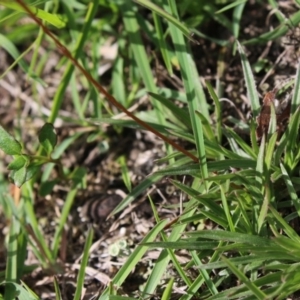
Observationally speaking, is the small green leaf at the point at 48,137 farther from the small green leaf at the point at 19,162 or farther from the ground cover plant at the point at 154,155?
the small green leaf at the point at 19,162

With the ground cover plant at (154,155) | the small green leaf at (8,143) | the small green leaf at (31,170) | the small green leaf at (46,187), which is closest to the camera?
the ground cover plant at (154,155)

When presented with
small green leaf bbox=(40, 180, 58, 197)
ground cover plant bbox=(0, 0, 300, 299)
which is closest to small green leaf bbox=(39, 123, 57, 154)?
ground cover plant bbox=(0, 0, 300, 299)

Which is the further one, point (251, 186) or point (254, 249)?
point (251, 186)

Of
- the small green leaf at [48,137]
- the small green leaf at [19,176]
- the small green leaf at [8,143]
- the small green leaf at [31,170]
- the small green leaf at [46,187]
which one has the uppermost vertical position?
the small green leaf at [8,143]

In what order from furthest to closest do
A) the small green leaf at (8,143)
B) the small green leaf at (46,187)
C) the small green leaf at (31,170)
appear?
1. the small green leaf at (46,187)
2. the small green leaf at (31,170)
3. the small green leaf at (8,143)

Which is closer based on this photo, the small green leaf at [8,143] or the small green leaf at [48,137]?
the small green leaf at [8,143]

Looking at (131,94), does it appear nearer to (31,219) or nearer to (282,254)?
(31,219)

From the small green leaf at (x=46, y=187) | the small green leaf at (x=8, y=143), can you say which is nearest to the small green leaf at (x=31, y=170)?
the small green leaf at (x=8, y=143)

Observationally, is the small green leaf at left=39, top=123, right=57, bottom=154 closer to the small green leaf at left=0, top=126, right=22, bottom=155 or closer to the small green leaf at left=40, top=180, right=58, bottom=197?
the small green leaf at left=0, top=126, right=22, bottom=155

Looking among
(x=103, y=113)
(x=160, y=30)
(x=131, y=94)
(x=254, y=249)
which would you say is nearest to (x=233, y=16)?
(x=160, y=30)
